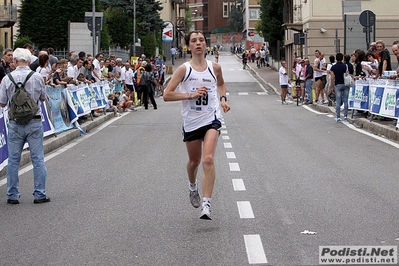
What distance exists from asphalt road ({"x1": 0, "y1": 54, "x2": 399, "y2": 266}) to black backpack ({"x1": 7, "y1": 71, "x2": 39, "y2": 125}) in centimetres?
102

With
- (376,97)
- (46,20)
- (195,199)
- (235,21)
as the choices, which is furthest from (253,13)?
(195,199)

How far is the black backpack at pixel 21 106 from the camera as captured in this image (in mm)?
9836

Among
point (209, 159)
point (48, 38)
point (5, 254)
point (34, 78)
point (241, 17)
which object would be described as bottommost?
point (5, 254)

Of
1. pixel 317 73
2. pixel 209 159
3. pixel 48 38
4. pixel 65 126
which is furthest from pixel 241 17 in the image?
pixel 209 159

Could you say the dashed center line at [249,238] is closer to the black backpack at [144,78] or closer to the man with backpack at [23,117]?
the man with backpack at [23,117]

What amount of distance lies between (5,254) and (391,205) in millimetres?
4267

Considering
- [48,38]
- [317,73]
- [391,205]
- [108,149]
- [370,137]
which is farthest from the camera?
[48,38]

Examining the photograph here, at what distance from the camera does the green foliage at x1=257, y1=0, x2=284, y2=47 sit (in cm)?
7075

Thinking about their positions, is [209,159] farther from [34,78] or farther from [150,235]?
[34,78]

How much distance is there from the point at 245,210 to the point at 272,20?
210ft

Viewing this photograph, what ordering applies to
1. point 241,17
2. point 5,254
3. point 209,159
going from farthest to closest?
point 241,17
point 209,159
point 5,254

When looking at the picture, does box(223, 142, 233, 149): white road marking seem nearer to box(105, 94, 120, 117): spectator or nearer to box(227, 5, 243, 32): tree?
box(105, 94, 120, 117): spectator

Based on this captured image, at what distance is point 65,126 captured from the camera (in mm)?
19297

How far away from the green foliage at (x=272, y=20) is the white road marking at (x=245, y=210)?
62.2 meters
